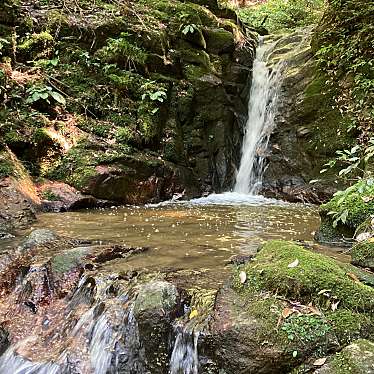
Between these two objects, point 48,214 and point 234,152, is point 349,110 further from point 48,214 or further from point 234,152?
point 48,214

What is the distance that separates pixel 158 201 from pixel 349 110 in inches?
170

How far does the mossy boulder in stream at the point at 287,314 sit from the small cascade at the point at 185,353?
0.20 metres

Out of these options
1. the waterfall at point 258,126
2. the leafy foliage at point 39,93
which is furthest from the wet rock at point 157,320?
the waterfall at point 258,126

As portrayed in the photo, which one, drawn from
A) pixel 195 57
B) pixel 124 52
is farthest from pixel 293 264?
pixel 195 57

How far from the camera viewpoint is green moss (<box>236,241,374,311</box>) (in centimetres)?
304

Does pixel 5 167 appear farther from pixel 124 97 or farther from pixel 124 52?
pixel 124 52

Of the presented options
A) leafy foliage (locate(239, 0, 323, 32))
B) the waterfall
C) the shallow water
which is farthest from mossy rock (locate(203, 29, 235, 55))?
leafy foliage (locate(239, 0, 323, 32))

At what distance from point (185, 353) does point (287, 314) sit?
0.80m

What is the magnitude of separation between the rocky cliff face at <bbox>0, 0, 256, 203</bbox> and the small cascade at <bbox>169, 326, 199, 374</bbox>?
5080mm

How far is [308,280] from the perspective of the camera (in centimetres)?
312

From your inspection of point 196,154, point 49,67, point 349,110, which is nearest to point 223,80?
point 196,154

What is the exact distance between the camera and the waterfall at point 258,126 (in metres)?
10.5

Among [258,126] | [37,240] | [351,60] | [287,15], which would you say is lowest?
[37,240]

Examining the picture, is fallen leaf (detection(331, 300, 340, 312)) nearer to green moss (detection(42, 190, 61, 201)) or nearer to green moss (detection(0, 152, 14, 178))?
green moss (detection(0, 152, 14, 178))
